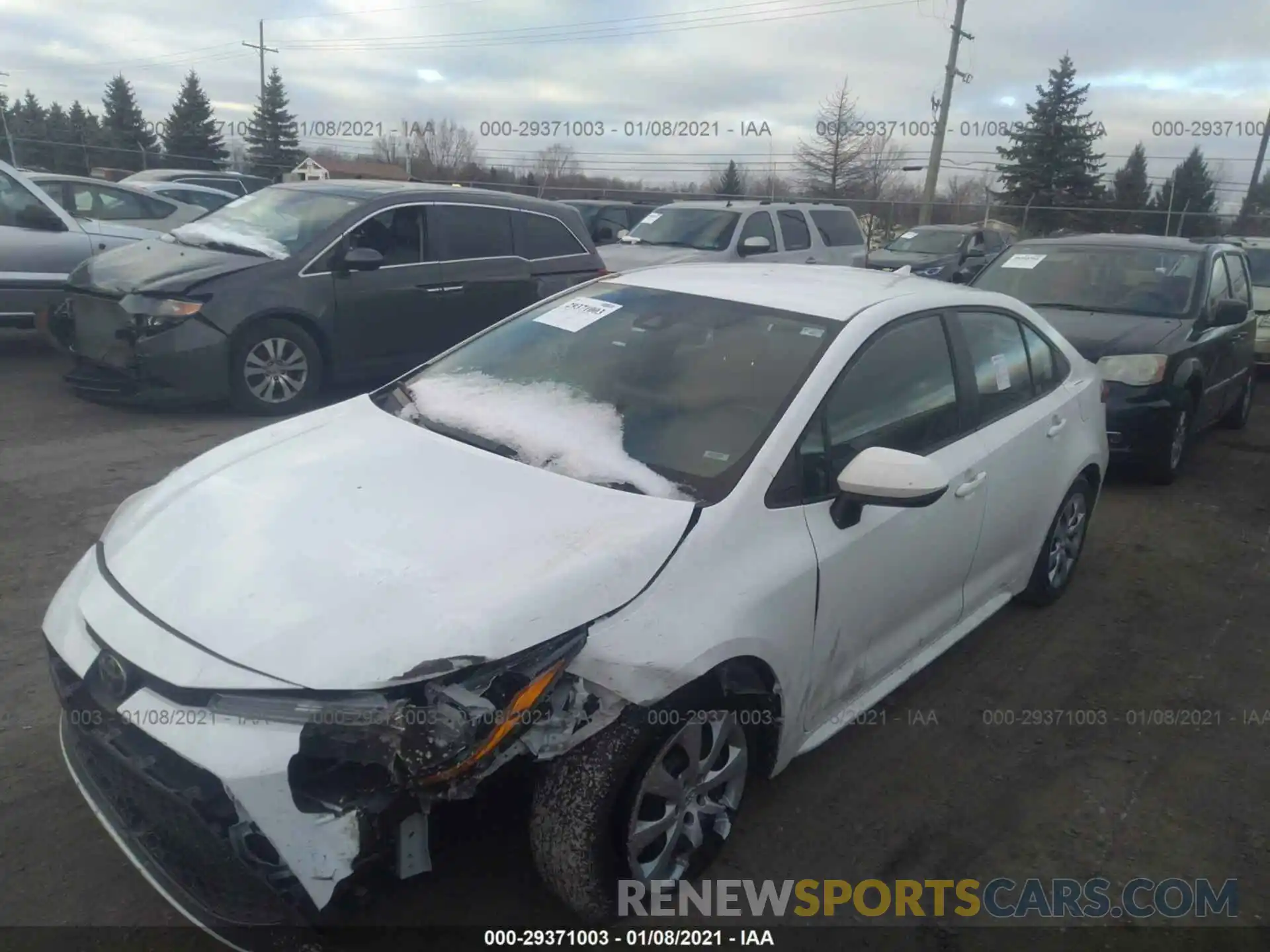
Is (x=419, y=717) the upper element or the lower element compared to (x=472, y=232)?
lower

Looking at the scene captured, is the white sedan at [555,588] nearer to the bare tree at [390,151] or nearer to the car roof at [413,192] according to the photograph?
the car roof at [413,192]

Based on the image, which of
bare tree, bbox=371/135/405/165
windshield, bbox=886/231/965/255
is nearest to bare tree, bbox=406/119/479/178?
bare tree, bbox=371/135/405/165

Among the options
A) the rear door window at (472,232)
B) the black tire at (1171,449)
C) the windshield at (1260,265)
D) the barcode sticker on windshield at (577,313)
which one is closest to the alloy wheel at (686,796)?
the barcode sticker on windshield at (577,313)

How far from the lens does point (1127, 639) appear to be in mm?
4559

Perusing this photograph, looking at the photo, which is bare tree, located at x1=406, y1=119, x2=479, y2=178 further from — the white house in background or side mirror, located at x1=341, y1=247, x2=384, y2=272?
side mirror, located at x1=341, y1=247, x2=384, y2=272

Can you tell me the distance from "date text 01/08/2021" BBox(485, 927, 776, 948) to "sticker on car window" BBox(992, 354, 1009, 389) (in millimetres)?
2376

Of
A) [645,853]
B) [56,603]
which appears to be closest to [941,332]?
[645,853]

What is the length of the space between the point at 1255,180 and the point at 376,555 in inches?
1563

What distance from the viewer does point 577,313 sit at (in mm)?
3789

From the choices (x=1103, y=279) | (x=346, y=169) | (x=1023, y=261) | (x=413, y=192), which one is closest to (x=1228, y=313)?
(x=1103, y=279)

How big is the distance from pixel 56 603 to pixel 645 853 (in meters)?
1.75

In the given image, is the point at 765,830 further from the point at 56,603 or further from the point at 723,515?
the point at 56,603

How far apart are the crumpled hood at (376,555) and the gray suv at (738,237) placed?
825 centimetres

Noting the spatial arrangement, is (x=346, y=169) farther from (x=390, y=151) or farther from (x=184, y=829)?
A: (x=184, y=829)
